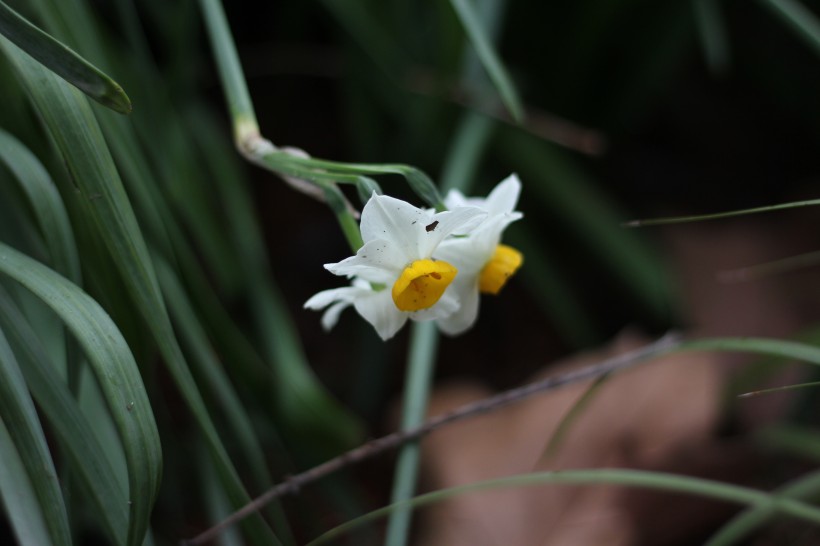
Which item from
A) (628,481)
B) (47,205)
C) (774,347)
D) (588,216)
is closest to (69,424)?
(47,205)

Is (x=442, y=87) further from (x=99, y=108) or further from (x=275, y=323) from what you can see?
(x=99, y=108)

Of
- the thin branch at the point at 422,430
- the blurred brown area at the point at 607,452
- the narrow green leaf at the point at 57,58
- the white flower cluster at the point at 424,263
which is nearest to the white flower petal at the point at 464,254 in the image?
the white flower cluster at the point at 424,263

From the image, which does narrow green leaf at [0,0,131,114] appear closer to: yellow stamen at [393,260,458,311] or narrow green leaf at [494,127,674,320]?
yellow stamen at [393,260,458,311]

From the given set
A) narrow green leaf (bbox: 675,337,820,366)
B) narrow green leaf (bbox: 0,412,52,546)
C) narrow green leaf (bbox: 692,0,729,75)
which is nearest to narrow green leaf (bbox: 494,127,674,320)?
narrow green leaf (bbox: 692,0,729,75)

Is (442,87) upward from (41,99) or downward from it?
upward

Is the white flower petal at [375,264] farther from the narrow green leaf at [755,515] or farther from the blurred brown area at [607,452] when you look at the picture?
the blurred brown area at [607,452]

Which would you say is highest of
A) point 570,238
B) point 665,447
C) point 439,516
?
point 570,238

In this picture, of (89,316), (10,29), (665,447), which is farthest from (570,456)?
(10,29)

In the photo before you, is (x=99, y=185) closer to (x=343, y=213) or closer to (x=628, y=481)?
(x=343, y=213)
